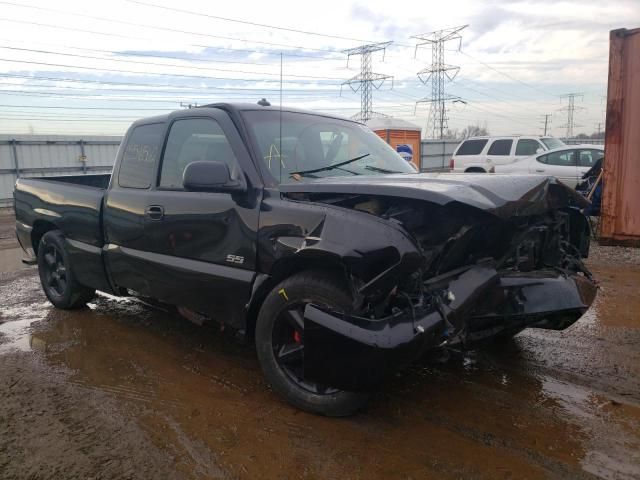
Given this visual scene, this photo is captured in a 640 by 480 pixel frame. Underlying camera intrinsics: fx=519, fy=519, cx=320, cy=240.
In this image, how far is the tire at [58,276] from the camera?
5.32 meters

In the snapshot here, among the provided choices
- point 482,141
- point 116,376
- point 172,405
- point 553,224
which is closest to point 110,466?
point 172,405

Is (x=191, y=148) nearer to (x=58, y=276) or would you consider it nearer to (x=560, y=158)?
(x=58, y=276)

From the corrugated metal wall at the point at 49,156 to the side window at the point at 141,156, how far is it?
1474cm

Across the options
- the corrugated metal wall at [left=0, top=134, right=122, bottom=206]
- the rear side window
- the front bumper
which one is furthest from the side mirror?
the corrugated metal wall at [left=0, top=134, right=122, bottom=206]

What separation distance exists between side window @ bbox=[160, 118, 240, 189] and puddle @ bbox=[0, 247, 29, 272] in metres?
5.22

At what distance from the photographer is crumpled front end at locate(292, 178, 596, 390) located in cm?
266

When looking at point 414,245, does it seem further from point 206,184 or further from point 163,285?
point 163,285

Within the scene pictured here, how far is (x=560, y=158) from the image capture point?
13.4 metres

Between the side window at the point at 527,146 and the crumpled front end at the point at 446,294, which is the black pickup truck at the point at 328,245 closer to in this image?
the crumpled front end at the point at 446,294

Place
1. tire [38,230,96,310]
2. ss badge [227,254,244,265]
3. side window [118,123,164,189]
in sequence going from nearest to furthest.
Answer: ss badge [227,254,244,265]
side window [118,123,164,189]
tire [38,230,96,310]

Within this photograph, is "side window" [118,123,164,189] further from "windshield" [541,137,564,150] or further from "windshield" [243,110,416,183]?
"windshield" [541,137,564,150]

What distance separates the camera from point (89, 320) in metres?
5.22

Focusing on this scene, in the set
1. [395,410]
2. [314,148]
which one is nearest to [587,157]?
[314,148]

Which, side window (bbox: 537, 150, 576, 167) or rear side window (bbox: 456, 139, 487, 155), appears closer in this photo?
side window (bbox: 537, 150, 576, 167)
